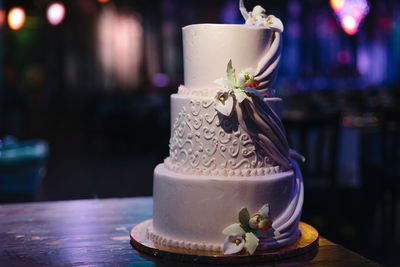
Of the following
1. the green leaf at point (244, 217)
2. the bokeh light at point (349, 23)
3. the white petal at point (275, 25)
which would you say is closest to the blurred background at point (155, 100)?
the bokeh light at point (349, 23)

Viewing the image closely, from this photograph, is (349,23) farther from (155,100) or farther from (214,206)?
(214,206)

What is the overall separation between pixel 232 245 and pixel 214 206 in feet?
0.47

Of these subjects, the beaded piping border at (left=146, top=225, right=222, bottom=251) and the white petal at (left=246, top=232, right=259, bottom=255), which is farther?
the beaded piping border at (left=146, top=225, right=222, bottom=251)

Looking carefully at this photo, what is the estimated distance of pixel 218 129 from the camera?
1.79 metres

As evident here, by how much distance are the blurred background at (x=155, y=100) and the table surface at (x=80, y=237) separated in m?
1.65

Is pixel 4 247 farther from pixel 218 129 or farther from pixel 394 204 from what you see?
pixel 394 204

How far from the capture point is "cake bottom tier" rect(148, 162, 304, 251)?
175 cm

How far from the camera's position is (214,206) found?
5.78 feet

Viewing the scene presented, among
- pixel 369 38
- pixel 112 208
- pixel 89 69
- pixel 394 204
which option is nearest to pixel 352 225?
pixel 394 204

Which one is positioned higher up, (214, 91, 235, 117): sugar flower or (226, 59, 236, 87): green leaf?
(226, 59, 236, 87): green leaf

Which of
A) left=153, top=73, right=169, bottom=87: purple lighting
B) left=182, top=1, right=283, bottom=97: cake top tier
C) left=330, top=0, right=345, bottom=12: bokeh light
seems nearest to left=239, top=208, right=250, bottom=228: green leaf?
left=182, top=1, right=283, bottom=97: cake top tier

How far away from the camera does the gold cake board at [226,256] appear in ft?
5.48

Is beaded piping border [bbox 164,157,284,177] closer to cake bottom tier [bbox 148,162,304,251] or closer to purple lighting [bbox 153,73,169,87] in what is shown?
cake bottom tier [bbox 148,162,304,251]

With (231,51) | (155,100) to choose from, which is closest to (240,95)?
(231,51)
